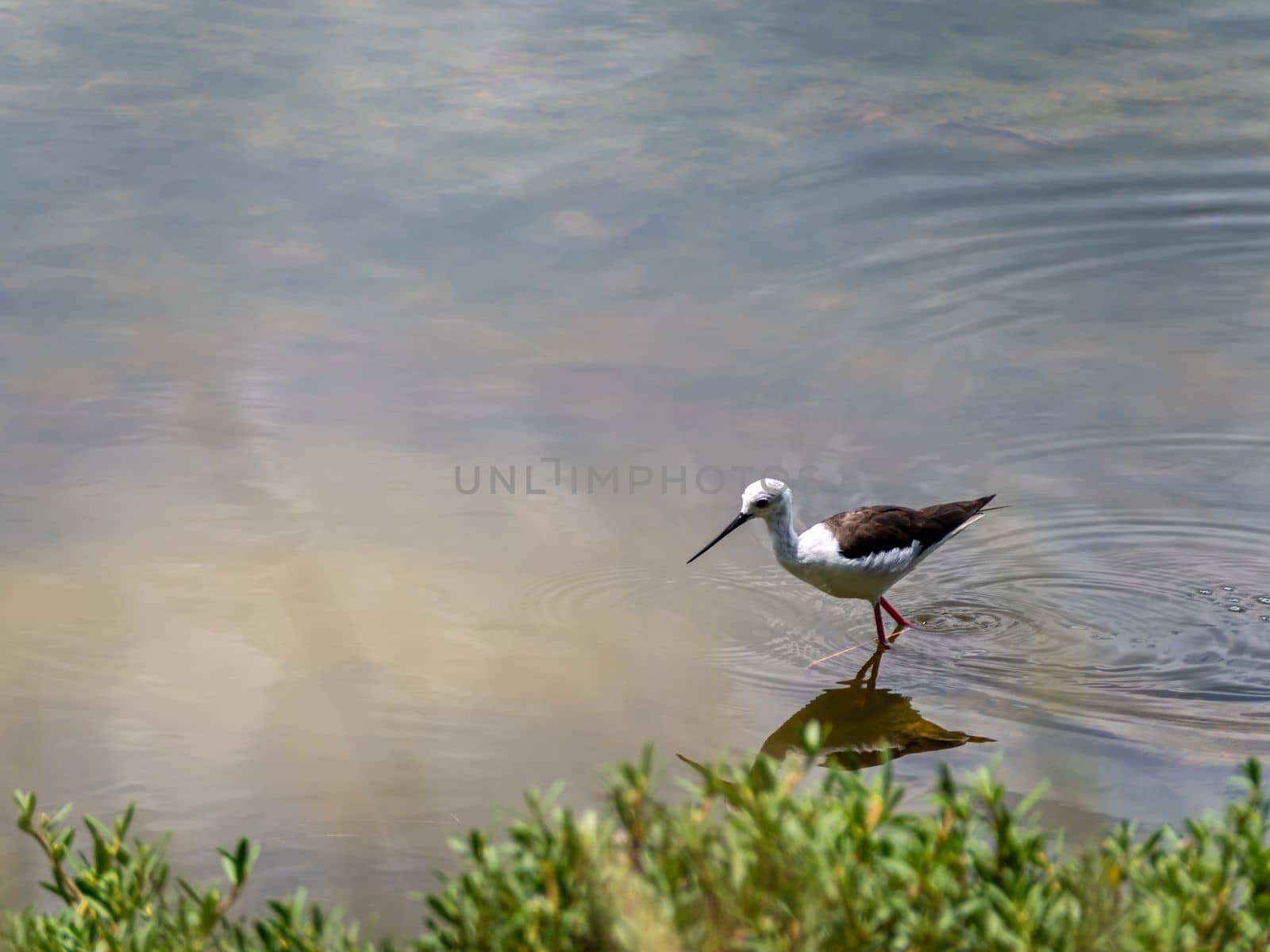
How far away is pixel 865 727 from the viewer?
6.23 metres

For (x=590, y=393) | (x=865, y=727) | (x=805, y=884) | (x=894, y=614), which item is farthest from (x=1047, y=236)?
(x=805, y=884)

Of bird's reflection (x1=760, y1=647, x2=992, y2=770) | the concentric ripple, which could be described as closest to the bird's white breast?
bird's reflection (x1=760, y1=647, x2=992, y2=770)

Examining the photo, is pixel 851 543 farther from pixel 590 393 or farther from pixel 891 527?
pixel 590 393

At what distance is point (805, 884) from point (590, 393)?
A: 6.21 m

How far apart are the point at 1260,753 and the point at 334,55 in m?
10.2

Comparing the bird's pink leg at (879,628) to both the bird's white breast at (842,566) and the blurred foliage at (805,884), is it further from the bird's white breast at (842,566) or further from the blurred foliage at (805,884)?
the blurred foliage at (805,884)

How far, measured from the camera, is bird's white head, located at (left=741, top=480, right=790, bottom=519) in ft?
22.5

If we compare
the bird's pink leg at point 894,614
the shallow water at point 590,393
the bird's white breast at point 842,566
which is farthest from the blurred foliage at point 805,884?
the bird's pink leg at point 894,614

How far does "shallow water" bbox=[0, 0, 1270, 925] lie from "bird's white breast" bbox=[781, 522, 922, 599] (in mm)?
314

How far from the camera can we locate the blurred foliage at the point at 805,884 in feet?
8.75

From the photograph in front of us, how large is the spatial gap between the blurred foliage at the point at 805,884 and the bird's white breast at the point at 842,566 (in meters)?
3.56

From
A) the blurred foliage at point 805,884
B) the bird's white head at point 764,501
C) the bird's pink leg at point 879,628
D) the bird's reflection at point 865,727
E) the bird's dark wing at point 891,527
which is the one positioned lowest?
the bird's reflection at point 865,727

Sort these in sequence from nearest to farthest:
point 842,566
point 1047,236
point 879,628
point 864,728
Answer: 1. point 864,728
2. point 842,566
3. point 879,628
4. point 1047,236

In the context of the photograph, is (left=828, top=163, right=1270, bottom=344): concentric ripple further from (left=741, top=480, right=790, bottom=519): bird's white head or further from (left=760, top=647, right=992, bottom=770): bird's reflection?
(left=760, top=647, right=992, bottom=770): bird's reflection
